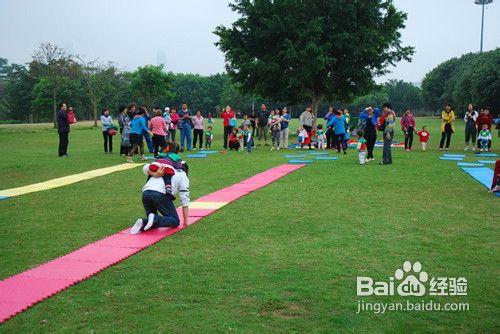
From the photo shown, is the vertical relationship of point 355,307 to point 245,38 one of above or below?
below

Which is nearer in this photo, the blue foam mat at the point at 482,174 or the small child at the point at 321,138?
the blue foam mat at the point at 482,174

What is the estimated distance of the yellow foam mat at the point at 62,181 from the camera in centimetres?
1079

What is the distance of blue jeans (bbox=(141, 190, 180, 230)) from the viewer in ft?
23.1

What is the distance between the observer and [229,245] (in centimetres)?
618

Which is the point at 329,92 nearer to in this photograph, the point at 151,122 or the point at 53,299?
the point at 151,122

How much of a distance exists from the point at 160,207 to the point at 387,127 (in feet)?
30.1

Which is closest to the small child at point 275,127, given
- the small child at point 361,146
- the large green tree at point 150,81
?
the small child at point 361,146

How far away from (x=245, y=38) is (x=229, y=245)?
26.3 metres

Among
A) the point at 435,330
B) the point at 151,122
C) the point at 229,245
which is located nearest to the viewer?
the point at 435,330

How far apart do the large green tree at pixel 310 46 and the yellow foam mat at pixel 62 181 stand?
50.3 feet

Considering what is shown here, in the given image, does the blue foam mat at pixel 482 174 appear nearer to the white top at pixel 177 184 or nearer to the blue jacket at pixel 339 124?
the blue jacket at pixel 339 124

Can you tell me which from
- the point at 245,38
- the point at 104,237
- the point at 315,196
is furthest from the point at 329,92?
the point at 104,237

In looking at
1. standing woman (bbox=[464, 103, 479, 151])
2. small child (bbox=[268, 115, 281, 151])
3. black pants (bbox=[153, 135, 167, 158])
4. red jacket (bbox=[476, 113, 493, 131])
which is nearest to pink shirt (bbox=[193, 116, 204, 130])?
small child (bbox=[268, 115, 281, 151])

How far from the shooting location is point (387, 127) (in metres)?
14.3
